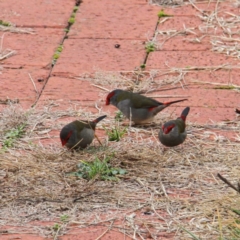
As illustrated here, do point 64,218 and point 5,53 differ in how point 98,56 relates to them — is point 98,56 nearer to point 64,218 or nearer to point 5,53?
point 5,53

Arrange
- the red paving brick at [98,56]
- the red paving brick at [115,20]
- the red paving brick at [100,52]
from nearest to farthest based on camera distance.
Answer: the red paving brick at [100,52], the red paving brick at [98,56], the red paving brick at [115,20]

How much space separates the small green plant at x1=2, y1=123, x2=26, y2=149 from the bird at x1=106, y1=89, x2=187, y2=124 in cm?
77

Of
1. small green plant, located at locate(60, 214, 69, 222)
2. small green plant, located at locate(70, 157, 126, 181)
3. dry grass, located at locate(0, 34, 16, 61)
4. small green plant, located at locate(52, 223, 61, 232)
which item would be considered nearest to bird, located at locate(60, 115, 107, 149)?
small green plant, located at locate(70, 157, 126, 181)

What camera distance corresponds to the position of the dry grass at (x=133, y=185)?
4.99 metres

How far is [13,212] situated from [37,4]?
4.12 meters

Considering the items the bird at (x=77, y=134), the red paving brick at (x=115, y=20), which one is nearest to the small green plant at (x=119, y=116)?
the bird at (x=77, y=134)

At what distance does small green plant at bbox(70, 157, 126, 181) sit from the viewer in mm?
5527

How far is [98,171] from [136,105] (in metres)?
1.16

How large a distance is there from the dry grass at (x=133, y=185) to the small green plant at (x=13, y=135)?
0.05 metres

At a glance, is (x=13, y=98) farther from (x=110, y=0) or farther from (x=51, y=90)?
(x=110, y=0)

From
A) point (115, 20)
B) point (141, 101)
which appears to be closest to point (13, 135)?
point (141, 101)

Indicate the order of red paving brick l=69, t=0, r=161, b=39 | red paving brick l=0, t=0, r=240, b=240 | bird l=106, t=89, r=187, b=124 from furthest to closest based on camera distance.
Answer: red paving brick l=69, t=0, r=161, b=39
red paving brick l=0, t=0, r=240, b=240
bird l=106, t=89, r=187, b=124

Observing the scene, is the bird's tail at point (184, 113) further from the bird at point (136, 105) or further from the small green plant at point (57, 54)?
the small green plant at point (57, 54)

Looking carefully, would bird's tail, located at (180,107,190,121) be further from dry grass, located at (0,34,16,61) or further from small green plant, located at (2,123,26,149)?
dry grass, located at (0,34,16,61)
